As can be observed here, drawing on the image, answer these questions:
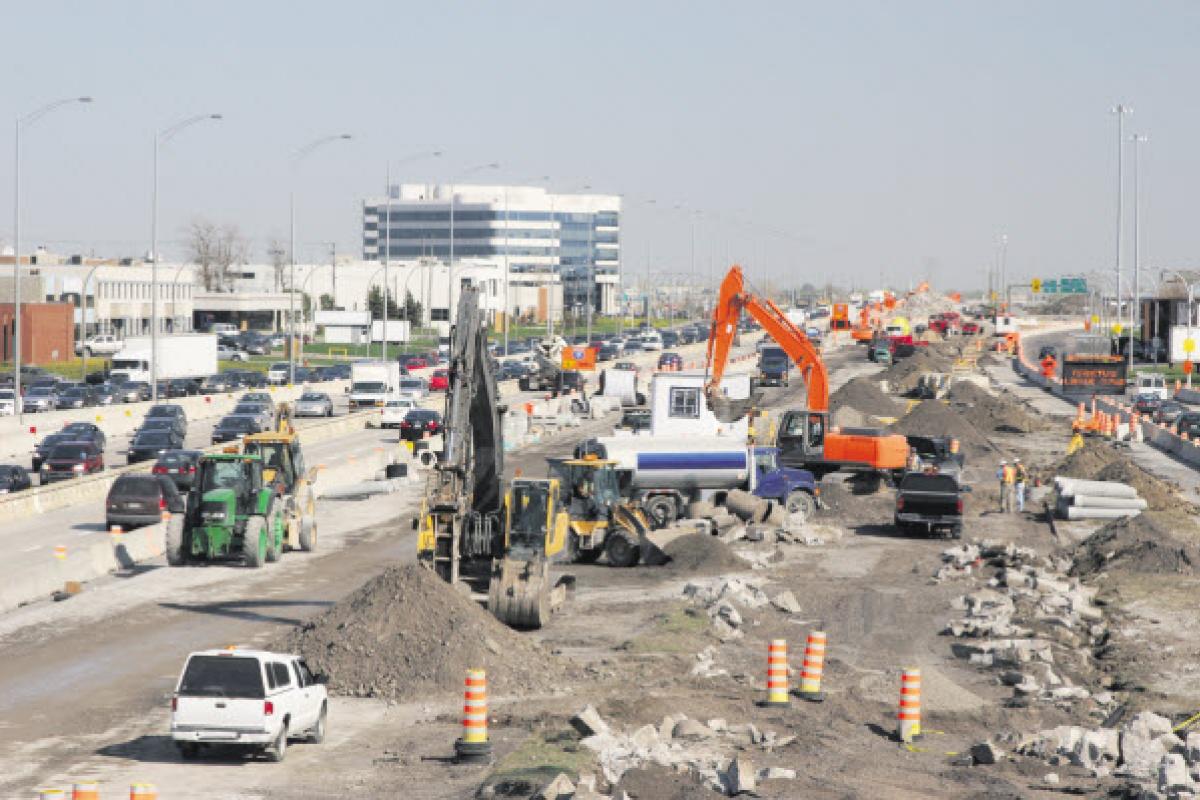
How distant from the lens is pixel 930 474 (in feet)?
170

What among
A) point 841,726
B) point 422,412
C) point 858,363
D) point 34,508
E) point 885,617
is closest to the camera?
point 841,726

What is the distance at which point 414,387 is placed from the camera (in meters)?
103

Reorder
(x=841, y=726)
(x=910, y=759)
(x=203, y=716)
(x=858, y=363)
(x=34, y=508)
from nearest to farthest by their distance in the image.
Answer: (x=203, y=716), (x=910, y=759), (x=841, y=726), (x=34, y=508), (x=858, y=363)

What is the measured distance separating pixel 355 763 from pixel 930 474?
30.6 m

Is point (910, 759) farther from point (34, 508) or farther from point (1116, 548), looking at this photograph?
point (34, 508)

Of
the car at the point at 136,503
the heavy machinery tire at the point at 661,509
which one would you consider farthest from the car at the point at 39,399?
the heavy machinery tire at the point at 661,509

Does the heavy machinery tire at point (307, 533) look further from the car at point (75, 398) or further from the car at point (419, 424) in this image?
the car at point (75, 398)

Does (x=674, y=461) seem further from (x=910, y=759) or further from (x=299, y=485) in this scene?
(x=910, y=759)

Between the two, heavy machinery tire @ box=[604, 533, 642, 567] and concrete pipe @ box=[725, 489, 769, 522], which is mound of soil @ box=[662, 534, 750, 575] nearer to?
heavy machinery tire @ box=[604, 533, 642, 567]

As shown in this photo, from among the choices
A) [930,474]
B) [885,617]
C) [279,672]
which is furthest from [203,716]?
[930,474]

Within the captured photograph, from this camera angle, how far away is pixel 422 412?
80312 millimetres

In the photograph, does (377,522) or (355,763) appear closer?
(355,763)

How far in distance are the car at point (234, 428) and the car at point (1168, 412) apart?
139 ft

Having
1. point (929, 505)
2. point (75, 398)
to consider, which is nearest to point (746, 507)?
point (929, 505)
